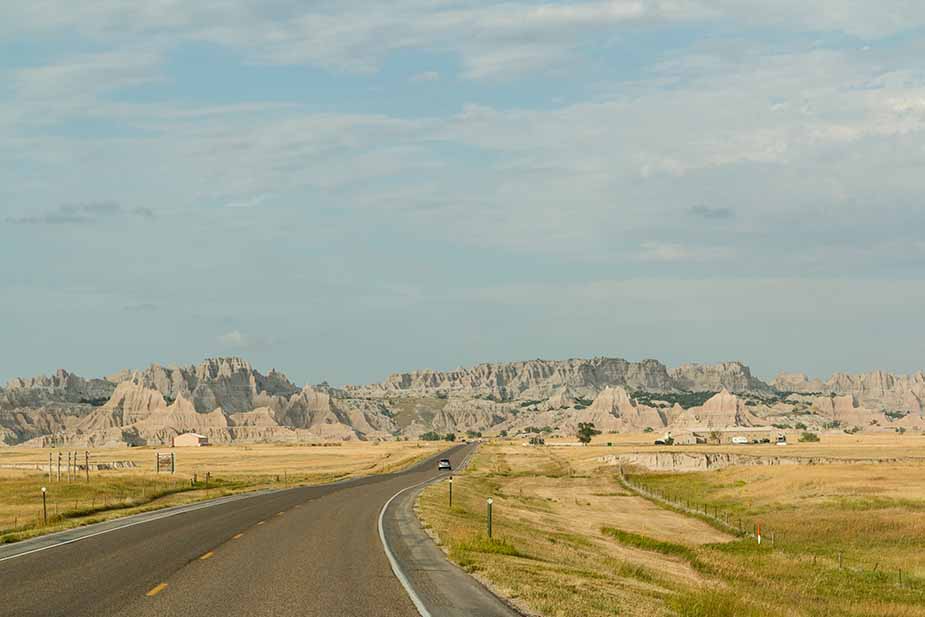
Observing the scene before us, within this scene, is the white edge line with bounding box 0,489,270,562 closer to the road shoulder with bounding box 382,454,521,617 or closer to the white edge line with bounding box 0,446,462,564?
the white edge line with bounding box 0,446,462,564

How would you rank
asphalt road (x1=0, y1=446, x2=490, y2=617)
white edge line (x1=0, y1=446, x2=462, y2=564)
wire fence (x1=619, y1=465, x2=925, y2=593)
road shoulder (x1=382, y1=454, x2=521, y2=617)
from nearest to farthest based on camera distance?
asphalt road (x1=0, y1=446, x2=490, y2=617) → road shoulder (x1=382, y1=454, x2=521, y2=617) → white edge line (x1=0, y1=446, x2=462, y2=564) → wire fence (x1=619, y1=465, x2=925, y2=593)

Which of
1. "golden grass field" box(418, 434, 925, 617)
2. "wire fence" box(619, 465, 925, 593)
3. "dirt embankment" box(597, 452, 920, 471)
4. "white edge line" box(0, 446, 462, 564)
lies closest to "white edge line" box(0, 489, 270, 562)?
"white edge line" box(0, 446, 462, 564)

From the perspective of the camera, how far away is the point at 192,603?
16.4 m

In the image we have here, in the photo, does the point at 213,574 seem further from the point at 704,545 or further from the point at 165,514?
the point at 704,545

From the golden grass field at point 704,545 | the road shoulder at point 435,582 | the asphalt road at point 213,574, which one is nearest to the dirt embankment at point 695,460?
the golden grass field at point 704,545

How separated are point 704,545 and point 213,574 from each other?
30206mm

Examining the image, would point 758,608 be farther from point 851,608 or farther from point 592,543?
point 592,543

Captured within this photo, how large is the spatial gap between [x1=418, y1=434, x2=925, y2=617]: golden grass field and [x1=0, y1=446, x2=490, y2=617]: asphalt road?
2626 mm

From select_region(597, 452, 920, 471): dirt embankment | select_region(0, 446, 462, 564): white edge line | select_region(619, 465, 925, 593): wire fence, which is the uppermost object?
select_region(0, 446, 462, 564): white edge line

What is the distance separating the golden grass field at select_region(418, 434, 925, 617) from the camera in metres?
20.5

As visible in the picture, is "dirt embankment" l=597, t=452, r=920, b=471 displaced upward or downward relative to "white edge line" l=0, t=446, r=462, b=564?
downward

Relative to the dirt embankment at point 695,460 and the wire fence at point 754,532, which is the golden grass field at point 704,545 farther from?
the dirt embankment at point 695,460

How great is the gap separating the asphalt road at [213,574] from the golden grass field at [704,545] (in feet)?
8.62

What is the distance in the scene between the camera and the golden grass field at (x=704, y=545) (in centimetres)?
2048
